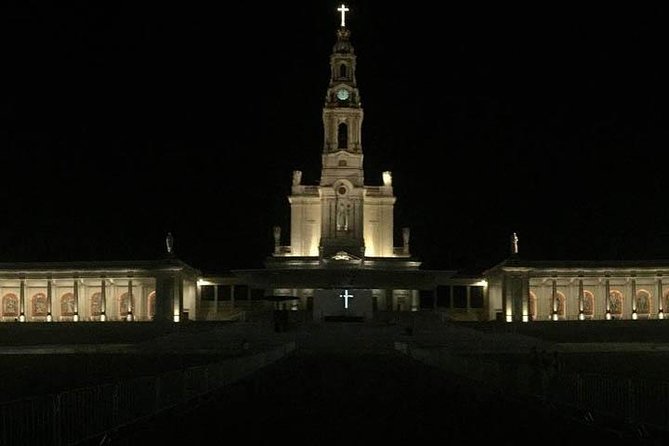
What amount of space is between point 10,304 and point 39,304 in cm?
218

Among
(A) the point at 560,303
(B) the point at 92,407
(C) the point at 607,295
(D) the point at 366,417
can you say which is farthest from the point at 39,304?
(B) the point at 92,407

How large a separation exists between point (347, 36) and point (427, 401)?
6951cm

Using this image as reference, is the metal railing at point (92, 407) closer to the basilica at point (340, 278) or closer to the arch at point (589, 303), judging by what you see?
the basilica at point (340, 278)

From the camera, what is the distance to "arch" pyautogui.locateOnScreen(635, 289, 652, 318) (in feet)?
289

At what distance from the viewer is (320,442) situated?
20531 millimetres

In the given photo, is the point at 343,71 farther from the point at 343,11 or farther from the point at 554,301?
the point at 554,301

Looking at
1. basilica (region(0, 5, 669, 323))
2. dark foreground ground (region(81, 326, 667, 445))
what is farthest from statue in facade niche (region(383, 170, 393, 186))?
dark foreground ground (region(81, 326, 667, 445))

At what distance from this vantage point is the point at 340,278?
84.2 m

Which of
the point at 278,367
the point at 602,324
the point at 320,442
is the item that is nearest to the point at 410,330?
the point at 602,324

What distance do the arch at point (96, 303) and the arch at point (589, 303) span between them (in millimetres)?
37895

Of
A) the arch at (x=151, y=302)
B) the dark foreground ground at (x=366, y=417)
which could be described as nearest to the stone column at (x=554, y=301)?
the arch at (x=151, y=302)

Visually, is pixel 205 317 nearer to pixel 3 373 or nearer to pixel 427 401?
pixel 3 373

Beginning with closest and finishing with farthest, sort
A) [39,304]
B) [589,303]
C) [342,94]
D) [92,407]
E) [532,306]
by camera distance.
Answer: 1. [92,407]
2. [39,304]
3. [589,303]
4. [532,306]
5. [342,94]

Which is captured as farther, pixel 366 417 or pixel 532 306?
pixel 532 306
